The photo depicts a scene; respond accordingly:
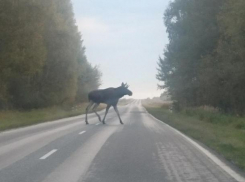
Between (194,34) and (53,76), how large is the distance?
1802 centimetres

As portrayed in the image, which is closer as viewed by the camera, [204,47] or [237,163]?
[237,163]

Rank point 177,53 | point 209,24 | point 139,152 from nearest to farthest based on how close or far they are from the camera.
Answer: point 139,152, point 209,24, point 177,53

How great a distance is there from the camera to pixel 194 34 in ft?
153

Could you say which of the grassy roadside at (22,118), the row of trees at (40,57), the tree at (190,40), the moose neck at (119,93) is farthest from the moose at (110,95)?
the tree at (190,40)

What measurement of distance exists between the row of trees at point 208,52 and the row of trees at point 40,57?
11.4m

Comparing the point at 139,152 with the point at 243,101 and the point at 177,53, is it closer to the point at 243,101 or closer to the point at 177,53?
the point at 243,101

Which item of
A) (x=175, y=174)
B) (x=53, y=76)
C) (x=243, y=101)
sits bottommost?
(x=175, y=174)

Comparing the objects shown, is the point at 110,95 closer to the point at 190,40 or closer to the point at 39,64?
the point at 39,64

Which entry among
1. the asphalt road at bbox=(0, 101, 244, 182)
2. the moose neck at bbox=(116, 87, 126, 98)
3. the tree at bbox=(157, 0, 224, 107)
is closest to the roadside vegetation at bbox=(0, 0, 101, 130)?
the moose neck at bbox=(116, 87, 126, 98)

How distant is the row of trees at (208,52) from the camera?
112ft

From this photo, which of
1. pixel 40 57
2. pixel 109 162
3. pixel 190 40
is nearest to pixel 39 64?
pixel 40 57

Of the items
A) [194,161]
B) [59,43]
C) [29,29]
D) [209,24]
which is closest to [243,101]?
[209,24]

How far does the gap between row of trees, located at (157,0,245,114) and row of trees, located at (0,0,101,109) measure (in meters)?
11.4

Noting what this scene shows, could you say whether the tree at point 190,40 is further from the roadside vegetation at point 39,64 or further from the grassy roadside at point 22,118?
the grassy roadside at point 22,118
